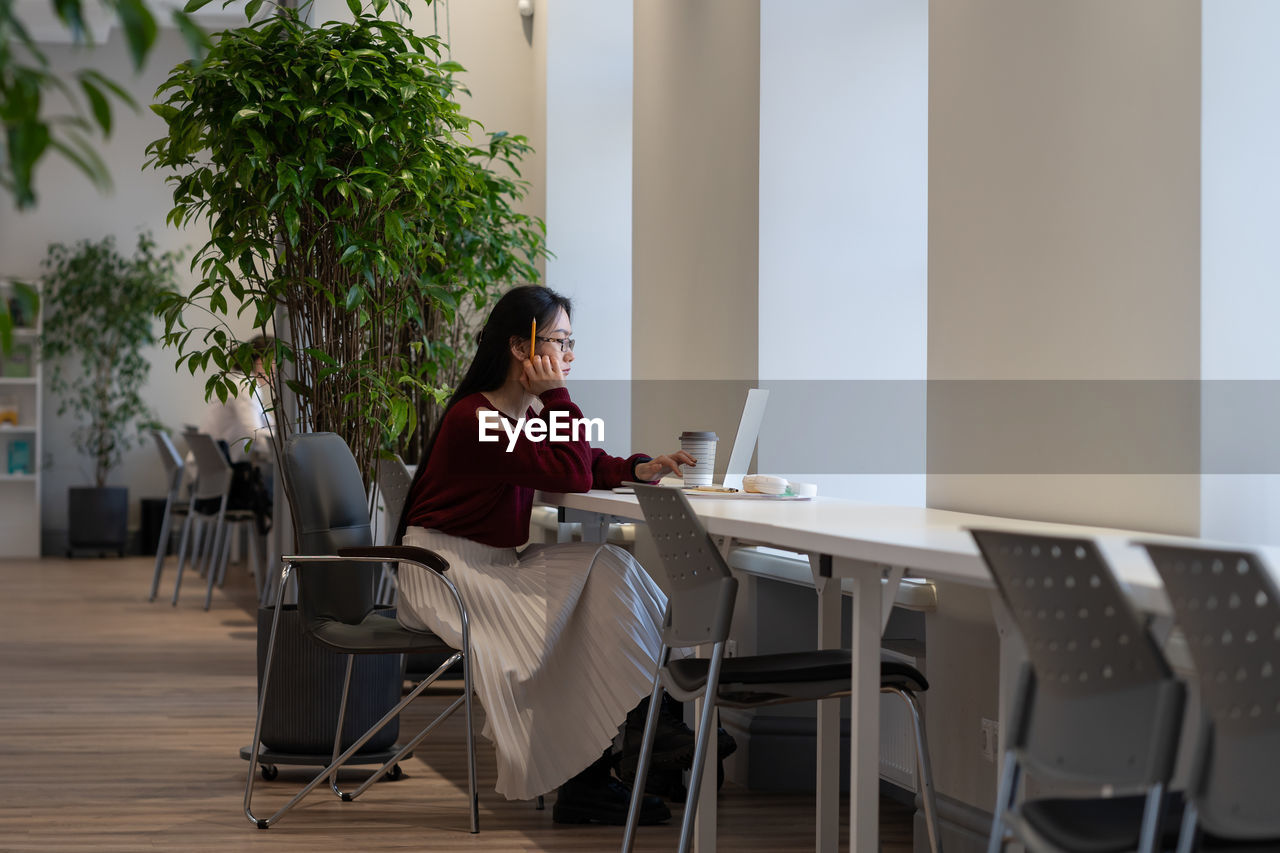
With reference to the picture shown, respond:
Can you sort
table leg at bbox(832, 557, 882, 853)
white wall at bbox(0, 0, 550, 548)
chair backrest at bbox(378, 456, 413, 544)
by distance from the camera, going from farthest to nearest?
white wall at bbox(0, 0, 550, 548) → chair backrest at bbox(378, 456, 413, 544) → table leg at bbox(832, 557, 882, 853)

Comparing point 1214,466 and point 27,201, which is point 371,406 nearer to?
point 1214,466

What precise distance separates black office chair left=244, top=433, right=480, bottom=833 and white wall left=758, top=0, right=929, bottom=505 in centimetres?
114

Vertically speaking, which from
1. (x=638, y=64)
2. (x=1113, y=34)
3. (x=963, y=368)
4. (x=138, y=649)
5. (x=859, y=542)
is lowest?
(x=138, y=649)

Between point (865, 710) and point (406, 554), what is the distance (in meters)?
1.24

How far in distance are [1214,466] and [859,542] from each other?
67 centimetres

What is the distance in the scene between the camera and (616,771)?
331cm

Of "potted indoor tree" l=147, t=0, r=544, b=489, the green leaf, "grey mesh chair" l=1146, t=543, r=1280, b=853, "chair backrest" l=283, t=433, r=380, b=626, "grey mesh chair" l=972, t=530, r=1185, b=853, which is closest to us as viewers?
the green leaf

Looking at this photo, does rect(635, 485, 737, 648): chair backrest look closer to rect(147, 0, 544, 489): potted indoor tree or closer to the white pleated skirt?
the white pleated skirt

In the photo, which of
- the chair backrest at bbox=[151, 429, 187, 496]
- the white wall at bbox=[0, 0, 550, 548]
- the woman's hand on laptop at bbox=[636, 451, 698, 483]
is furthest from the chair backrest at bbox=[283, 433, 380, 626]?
the white wall at bbox=[0, 0, 550, 548]

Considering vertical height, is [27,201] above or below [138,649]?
above

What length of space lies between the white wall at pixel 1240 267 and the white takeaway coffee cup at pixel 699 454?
4.09ft

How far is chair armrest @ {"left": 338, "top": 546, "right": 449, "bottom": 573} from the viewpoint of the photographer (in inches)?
117

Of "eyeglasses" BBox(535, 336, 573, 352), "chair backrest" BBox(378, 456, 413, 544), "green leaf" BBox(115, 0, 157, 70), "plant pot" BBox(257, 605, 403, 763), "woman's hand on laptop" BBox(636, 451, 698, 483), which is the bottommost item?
"plant pot" BBox(257, 605, 403, 763)

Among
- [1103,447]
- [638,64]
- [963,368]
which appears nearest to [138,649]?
[638,64]
